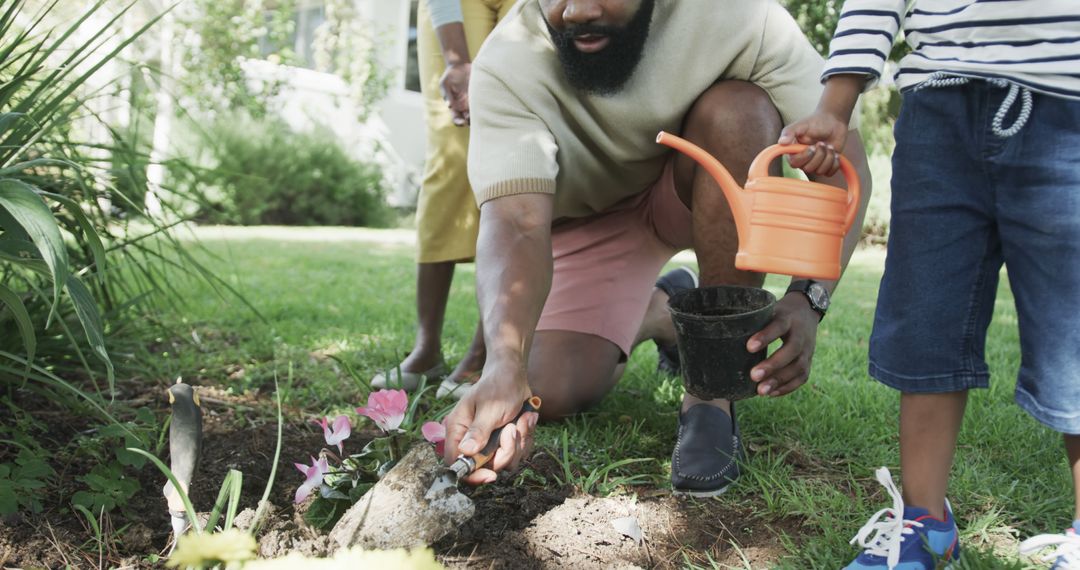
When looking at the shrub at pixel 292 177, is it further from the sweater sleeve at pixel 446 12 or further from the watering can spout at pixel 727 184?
the watering can spout at pixel 727 184

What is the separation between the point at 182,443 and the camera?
1511 millimetres

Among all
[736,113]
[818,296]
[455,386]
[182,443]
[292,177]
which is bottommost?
[292,177]

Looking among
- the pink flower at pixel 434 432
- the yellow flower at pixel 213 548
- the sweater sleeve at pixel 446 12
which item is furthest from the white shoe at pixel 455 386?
the yellow flower at pixel 213 548

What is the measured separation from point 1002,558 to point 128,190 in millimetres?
2716

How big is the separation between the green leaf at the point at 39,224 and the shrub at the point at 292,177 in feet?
31.3

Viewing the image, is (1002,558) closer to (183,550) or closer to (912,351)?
(912,351)

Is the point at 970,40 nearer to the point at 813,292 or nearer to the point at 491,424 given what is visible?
the point at 813,292

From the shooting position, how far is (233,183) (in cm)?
1092

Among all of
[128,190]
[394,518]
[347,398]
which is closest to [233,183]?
[128,190]

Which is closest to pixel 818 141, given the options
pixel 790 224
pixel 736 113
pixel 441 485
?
pixel 790 224

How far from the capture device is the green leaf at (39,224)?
1383 mm

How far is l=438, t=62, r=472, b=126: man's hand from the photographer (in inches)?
107

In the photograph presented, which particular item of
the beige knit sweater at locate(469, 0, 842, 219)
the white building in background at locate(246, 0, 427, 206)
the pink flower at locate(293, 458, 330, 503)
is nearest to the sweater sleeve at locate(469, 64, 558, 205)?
the beige knit sweater at locate(469, 0, 842, 219)

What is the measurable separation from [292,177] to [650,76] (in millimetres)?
9626
